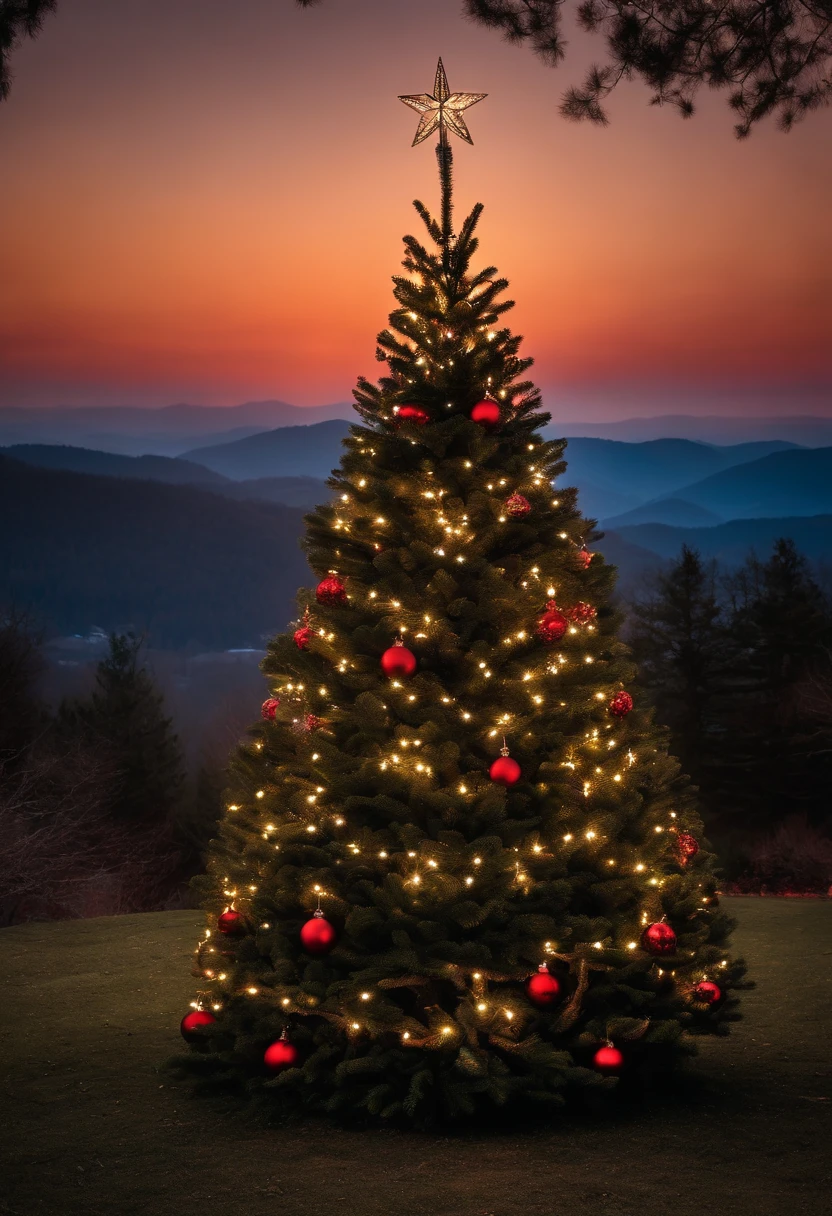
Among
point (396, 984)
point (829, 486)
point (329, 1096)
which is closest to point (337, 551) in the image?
point (396, 984)

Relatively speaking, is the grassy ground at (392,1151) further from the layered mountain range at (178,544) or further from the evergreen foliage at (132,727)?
the layered mountain range at (178,544)

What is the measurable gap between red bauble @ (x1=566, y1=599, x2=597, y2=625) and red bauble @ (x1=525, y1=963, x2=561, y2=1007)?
5.50 feet

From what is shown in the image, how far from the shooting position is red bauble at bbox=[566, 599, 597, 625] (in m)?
5.47

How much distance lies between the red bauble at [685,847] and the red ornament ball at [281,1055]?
2.17 m

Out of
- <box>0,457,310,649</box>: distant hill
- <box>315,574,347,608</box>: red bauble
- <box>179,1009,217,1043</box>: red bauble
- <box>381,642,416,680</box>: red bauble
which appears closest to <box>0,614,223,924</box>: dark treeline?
<box>179,1009,217,1043</box>: red bauble

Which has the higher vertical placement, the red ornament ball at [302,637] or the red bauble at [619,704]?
the red ornament ball at [302,637]

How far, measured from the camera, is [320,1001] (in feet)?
15.9

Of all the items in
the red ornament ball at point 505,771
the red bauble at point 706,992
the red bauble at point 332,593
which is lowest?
the red bauble at point 706,992

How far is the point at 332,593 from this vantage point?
5.42 metres

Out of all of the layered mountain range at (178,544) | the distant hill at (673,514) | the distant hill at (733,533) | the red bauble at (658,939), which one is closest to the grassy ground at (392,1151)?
the red bauble at (658,939)

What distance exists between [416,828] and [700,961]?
5.23 ft

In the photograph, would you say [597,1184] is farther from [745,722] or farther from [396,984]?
[745,722]

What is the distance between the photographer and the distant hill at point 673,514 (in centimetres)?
12996

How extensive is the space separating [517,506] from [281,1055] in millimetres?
2802
